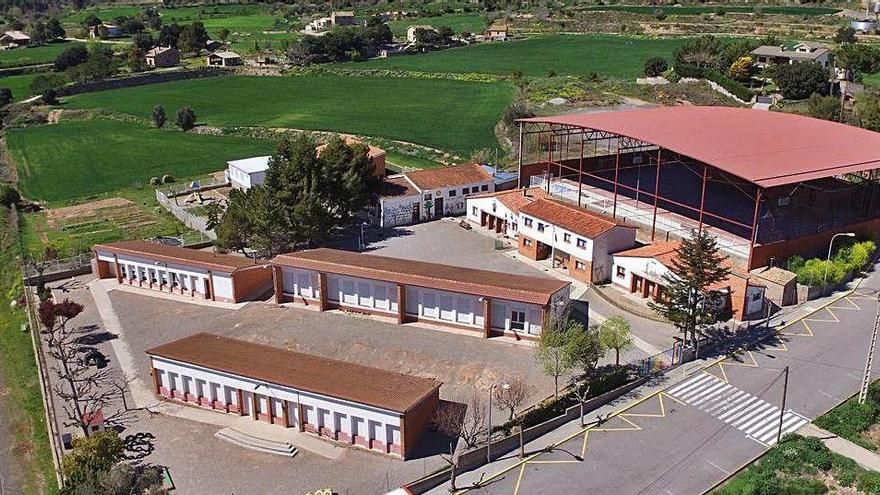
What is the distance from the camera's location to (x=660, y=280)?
4206 cm

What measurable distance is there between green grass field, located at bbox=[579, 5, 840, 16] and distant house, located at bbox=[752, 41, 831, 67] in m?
60.2

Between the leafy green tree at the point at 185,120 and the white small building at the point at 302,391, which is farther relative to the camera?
the leafy green tree at the point at 185,120

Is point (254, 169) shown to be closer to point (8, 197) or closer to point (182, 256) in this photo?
point (182, 256)

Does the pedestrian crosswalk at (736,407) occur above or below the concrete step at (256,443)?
above

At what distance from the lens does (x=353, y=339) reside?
131 feet

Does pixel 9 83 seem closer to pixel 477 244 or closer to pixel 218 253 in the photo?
pixel 218 253

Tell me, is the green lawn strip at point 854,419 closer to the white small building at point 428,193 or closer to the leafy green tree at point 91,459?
the leafy green tree at point 91,459

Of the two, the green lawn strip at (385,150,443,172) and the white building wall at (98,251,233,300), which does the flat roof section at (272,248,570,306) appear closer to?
the white building wall at (98,251,233,300)

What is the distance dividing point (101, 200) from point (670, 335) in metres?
51.5

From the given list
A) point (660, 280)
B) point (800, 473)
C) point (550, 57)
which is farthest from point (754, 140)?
point (550, 57)

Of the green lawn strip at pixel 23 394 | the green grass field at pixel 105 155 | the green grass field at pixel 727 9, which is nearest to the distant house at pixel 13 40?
the green grass field at pixel 105 155

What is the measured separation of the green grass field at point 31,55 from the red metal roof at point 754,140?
12712 centimetres

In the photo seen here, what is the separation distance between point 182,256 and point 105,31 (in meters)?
161

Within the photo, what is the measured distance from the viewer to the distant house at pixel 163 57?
14325cm
